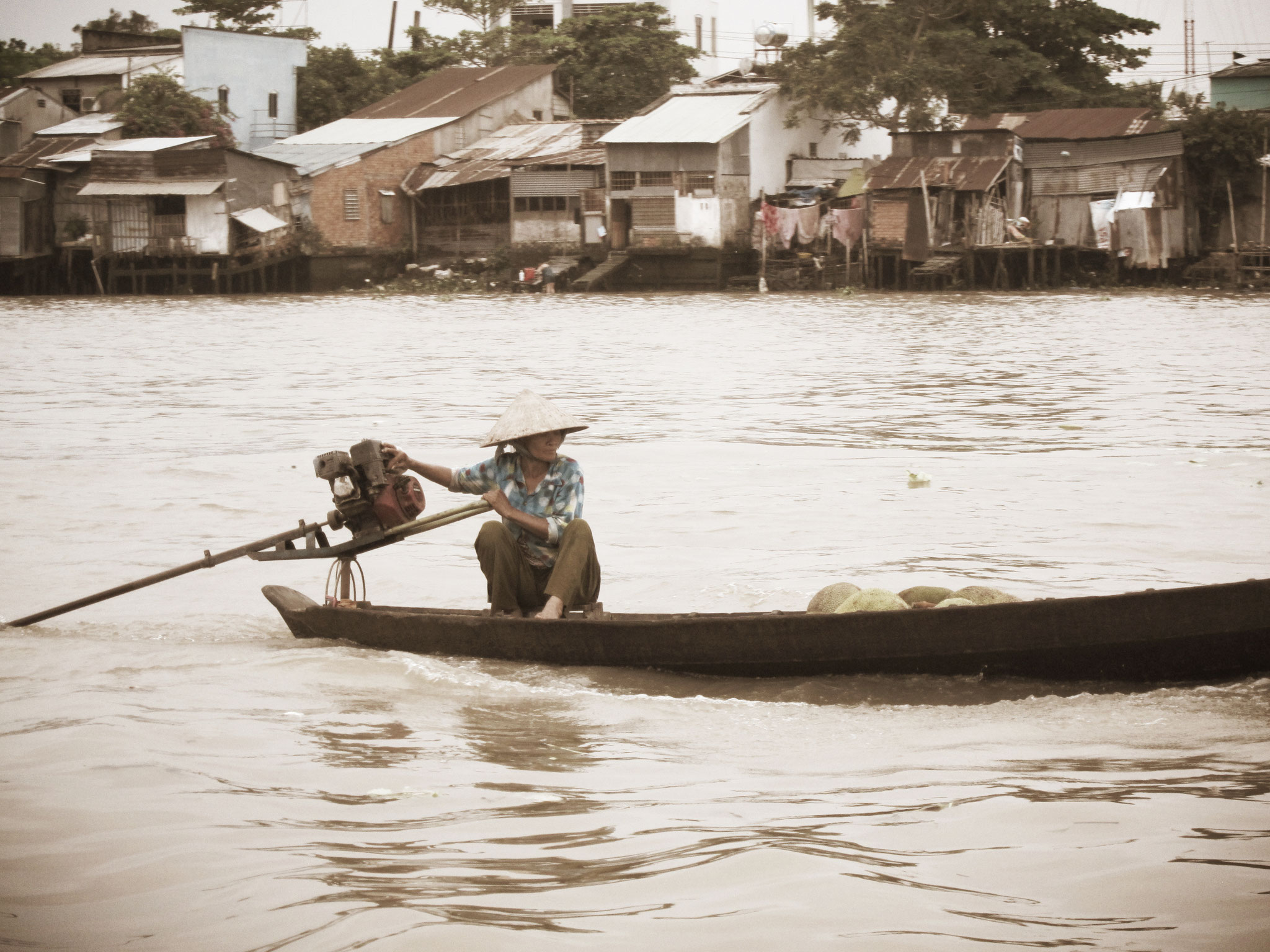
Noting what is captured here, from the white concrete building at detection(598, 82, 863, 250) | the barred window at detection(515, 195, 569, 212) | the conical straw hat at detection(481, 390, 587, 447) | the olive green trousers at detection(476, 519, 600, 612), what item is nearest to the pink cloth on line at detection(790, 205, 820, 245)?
the white concrete building at detection(598, 82, 863, 250)

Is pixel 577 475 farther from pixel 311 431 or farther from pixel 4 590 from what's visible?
pixel 311 431

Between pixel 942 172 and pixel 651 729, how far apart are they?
29527 millimetres

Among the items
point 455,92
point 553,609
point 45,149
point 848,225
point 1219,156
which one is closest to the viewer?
point 553,609

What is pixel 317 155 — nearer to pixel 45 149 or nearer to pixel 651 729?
pixel 45 149

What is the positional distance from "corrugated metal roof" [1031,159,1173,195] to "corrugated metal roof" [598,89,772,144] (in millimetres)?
7400

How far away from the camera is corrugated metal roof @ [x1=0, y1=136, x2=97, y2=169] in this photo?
3766 centimetres

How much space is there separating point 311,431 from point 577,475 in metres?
7.30

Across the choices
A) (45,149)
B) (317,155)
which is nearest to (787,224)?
(317,155)

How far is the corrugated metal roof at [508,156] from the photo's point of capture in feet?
119

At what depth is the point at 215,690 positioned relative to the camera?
16.0 ft

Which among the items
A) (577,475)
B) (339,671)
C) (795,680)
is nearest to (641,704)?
(795,680)

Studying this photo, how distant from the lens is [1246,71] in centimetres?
3319

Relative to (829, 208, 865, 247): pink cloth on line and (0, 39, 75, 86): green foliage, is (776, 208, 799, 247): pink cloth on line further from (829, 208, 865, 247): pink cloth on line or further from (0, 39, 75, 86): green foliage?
(0, 39, 75, 86): green foliage

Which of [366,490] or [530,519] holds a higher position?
[366,490]
